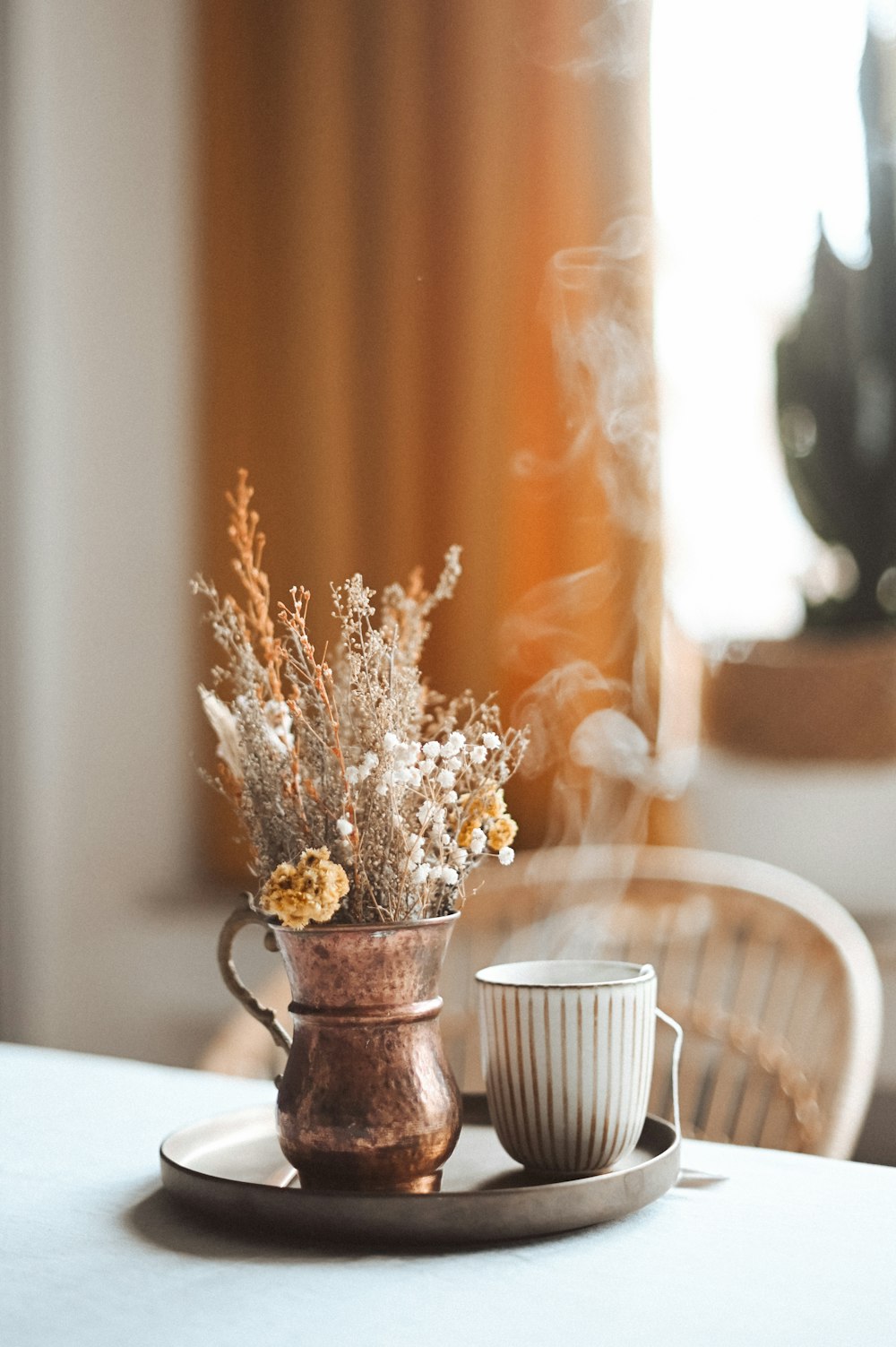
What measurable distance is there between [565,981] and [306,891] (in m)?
0.20

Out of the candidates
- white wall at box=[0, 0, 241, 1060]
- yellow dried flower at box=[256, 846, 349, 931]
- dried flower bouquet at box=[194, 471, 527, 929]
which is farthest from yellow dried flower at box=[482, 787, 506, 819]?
white wall at box=[0, 0, 241, 1060]

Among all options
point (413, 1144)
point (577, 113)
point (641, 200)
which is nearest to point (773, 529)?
point (641, 200)

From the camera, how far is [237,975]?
83 centimetres

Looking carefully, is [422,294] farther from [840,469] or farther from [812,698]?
[812,698]

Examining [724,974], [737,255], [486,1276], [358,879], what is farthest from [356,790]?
[737,255]

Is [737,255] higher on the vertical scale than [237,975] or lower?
higher

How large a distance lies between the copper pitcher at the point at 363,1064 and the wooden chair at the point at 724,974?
41 centimetres

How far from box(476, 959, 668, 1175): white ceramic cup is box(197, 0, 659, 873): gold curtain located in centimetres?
119

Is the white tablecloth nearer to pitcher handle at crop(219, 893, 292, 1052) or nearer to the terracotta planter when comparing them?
pitcher handle at crop(219, 893, 292, 1052)

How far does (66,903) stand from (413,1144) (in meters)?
1.66

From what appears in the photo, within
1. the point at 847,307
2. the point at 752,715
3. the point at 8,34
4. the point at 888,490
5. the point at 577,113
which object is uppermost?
the point at 8,34

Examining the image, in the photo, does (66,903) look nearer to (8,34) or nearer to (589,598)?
(589,598)

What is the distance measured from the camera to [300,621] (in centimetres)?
80

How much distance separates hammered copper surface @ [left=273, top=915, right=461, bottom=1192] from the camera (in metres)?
0.75
